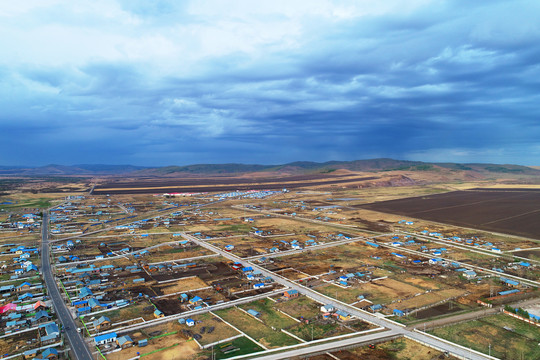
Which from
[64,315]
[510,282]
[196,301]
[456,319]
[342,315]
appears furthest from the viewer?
[510,282]

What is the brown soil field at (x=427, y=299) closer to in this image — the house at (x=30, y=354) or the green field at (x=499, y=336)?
the green field at (x=499, y=336)

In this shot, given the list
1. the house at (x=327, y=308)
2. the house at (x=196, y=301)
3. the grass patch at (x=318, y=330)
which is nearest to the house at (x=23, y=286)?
the house at (x=196, y=301)

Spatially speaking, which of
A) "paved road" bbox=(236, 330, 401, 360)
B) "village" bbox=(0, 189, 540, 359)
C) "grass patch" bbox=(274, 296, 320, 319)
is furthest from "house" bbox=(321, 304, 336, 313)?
"paved road" bbox=(236, 330, 401, 360)

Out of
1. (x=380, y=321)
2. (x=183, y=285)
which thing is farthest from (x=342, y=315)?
(x=183, y=285)

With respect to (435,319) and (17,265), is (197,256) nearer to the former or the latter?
(17,265)

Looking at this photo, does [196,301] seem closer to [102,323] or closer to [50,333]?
[102,323]
